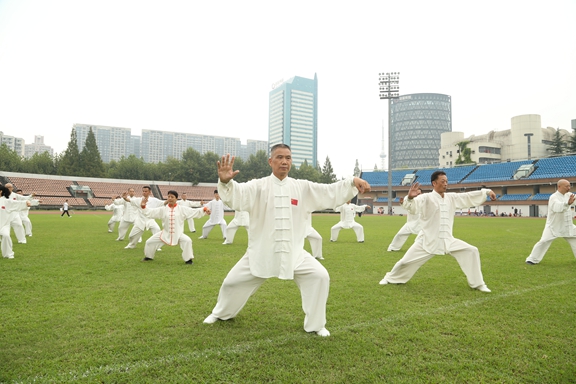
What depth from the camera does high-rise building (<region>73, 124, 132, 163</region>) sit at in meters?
118

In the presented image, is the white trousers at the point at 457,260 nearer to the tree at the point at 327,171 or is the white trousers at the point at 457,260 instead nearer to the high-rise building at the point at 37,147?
the tree at the point at 327,171

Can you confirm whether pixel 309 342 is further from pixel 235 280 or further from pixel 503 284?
pixel 503 284

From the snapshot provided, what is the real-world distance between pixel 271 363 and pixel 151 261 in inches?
252

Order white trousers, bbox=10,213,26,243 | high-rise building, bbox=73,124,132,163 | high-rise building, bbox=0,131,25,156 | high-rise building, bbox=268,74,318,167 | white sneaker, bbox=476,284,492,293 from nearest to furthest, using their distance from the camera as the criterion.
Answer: white sneaker, bbox=476,284,492,293 < white trousers, bbox=10,213,26,243 < high-rise building, bbox=0,131,25,156 < high-rise building, bbox=73,124,132,163 < high-rise building, bbox=268,74,318,167

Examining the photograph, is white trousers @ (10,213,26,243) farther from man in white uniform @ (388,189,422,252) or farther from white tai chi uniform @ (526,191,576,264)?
white tai chi uniform @ (526,191,576,264)

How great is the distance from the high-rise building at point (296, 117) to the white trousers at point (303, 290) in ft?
389

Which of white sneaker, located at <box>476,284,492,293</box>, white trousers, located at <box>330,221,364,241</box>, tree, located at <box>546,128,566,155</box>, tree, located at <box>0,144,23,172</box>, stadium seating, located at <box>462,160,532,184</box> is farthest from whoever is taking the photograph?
tree, located at <box>546,128,566,155</box>

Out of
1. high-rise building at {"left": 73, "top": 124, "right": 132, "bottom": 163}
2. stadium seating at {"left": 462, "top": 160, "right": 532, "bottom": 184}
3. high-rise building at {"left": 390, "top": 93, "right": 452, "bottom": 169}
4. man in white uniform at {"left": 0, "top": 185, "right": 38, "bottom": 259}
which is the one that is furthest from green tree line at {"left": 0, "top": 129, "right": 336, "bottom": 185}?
high-rise building at {"left": 390, "top": 93, "right": 452, "bottom": 169}

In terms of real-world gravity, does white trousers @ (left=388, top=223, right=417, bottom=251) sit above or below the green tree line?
below

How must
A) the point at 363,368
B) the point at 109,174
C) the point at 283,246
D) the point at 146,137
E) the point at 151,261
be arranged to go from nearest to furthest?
the point at 363,368 < the point at 283,246 < the point at 151,261 < the point at 109,174 < the point at 146,137

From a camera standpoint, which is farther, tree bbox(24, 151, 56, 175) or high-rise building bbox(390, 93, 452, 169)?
high-rise building bbox(390, 93, 452, 169)

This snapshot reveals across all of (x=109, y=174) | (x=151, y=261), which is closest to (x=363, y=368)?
(x=151, y=261)

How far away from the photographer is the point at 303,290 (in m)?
4.12

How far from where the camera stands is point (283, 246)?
405 centimetres
